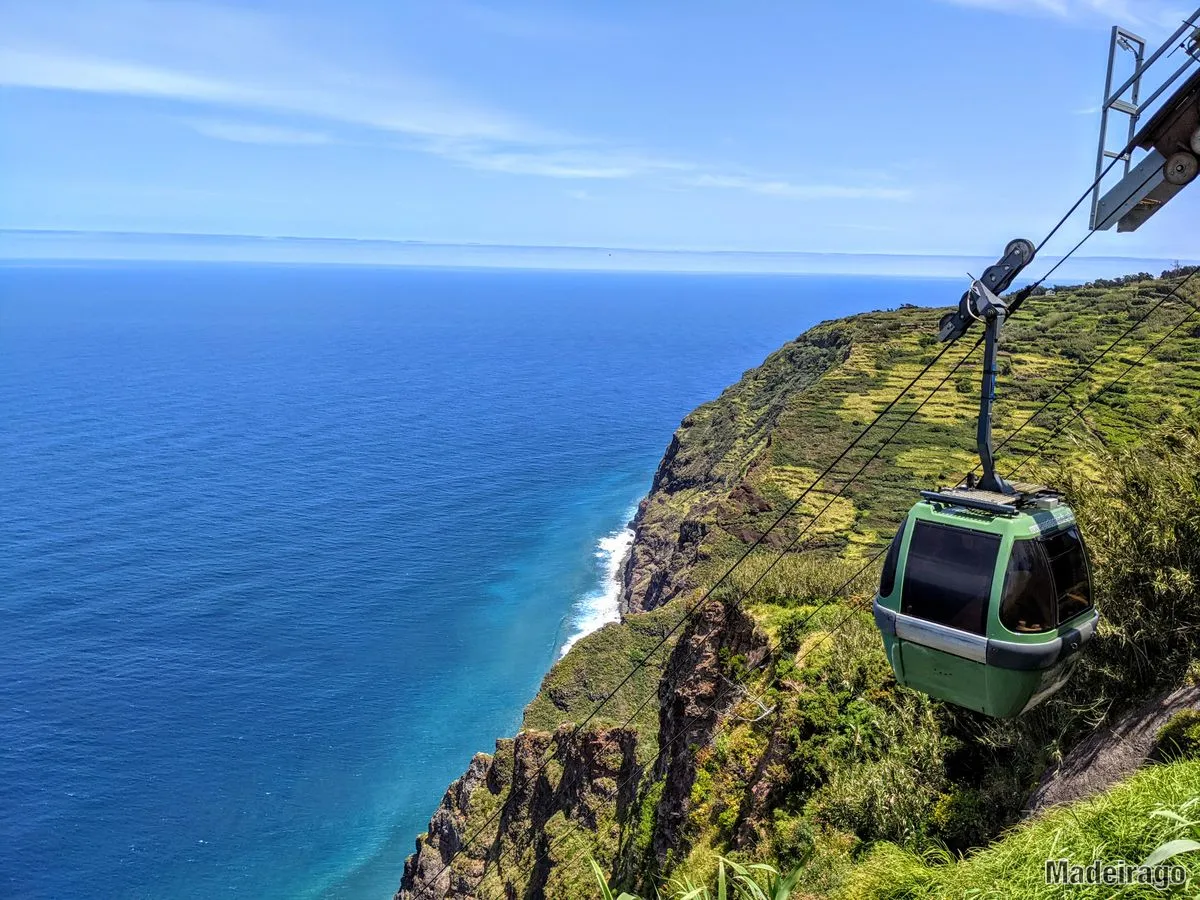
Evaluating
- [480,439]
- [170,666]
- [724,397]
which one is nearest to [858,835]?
[170,666]

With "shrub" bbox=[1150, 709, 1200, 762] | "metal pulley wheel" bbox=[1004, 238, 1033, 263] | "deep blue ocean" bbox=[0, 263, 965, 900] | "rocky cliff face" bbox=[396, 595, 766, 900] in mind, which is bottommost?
"deep blue ocean" bbox=[0, 263, 965, 900]

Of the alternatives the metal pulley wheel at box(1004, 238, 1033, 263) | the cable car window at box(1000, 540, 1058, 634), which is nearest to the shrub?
the cable car window at box(1000, 540, 1058, 634)

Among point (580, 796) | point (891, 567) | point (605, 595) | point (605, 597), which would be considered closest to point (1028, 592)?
point (891, 567)

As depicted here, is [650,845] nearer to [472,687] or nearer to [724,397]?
[472,687]

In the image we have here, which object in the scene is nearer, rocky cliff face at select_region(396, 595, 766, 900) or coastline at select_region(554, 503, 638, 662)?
rocky cliff face at select_region(396, 595, 766, 900)

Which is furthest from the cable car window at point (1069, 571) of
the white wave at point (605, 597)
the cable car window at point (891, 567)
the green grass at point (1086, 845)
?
the white wave at point (605, 597)

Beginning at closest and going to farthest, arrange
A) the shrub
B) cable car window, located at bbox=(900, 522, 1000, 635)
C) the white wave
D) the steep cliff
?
cable car window, located at bbox=(900, 522, 1000, 635), the shrub, the steep cliff, the white wave

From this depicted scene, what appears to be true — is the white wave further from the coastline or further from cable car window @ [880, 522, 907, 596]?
cable car window @ [880, 522, 907, 596]
